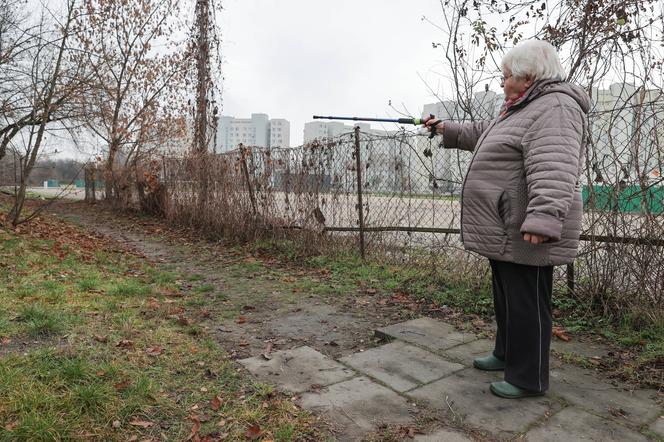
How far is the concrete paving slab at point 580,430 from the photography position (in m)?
1.96

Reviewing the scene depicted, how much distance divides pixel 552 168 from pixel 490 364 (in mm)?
1285

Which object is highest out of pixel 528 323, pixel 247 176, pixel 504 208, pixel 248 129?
pixel 248 129

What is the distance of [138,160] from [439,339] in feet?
46.1

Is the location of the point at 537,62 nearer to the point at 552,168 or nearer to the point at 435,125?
the point at 552,168

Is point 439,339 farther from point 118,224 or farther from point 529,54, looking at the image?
point 118,224

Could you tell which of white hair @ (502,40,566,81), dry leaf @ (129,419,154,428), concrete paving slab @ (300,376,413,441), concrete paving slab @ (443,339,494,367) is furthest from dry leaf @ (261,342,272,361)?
white hair @ (502,40,566,81)

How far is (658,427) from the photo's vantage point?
205 cm

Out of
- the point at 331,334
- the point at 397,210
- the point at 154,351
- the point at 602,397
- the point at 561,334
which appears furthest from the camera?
the point at 397,210

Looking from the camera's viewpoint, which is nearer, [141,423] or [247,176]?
[141,423]

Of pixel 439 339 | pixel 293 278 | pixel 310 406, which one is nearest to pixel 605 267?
pixel 439 339

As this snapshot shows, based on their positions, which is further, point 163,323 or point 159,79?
point 159,79

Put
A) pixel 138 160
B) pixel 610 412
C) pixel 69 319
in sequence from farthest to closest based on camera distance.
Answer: pixel 138 160 → pixel 69 319 → pixel 610 412

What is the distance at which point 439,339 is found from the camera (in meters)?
3.27

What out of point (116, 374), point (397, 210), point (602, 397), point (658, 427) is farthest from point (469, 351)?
point (397, 210)
